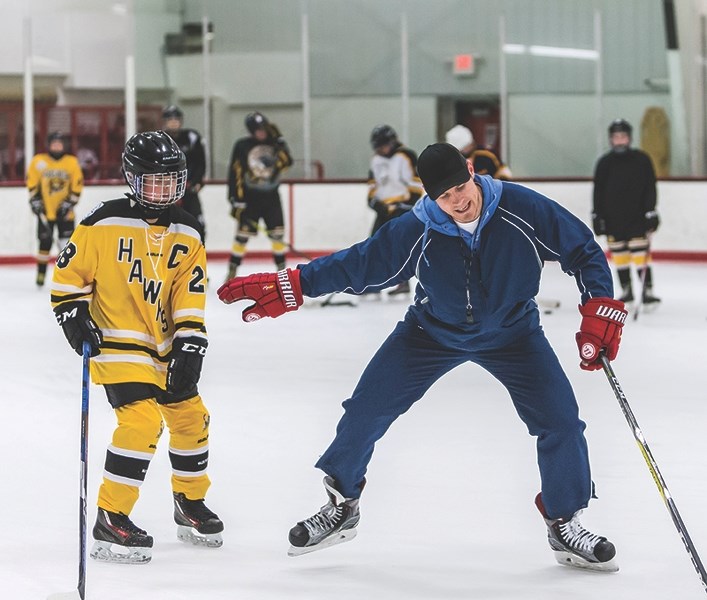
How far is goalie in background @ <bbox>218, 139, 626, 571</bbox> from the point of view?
2.71 m

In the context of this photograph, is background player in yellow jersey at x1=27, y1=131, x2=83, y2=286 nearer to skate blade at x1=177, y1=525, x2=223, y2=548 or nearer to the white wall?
the white wall

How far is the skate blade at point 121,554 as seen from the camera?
289cm

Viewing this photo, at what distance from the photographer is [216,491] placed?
11.6 ft

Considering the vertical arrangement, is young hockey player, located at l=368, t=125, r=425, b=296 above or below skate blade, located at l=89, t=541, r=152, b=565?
above

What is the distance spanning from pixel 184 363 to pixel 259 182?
5.94 meters

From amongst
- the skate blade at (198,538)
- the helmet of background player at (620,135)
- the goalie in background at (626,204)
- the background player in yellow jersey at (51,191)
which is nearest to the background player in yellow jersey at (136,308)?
the skate blade at (198,538)

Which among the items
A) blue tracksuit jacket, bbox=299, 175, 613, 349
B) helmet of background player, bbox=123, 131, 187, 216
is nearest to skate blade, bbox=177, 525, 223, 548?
blue tracksuit jacket, bbox=299, 175, 613, 349

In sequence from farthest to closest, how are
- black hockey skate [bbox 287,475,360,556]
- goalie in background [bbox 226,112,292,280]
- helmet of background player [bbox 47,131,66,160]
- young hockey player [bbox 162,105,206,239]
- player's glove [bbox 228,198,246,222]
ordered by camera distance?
helmet of background player [bbox 47,131,66,160] < player's glove [bbox 228,198,246,222] < goalie in background [bbox 226,112,292,280] < young hockey player [bbox 162,105,206,239] < black hockey skate [bbox 287,475,360,556]

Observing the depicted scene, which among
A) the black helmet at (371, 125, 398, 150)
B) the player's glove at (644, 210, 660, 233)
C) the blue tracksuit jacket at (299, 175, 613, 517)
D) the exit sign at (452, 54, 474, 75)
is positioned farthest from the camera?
the exit sign at (452, 54, 474, 75)

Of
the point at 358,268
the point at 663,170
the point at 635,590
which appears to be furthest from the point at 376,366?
the point at 663,170

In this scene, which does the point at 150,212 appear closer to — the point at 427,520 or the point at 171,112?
the point at 427,520

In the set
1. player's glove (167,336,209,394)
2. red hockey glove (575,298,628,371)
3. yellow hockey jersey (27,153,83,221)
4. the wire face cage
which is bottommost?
player's glove (167,336,209,394)

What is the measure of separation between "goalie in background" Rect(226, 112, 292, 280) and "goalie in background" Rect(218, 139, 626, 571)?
18.8 feet

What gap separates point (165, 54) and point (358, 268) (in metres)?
10.4
